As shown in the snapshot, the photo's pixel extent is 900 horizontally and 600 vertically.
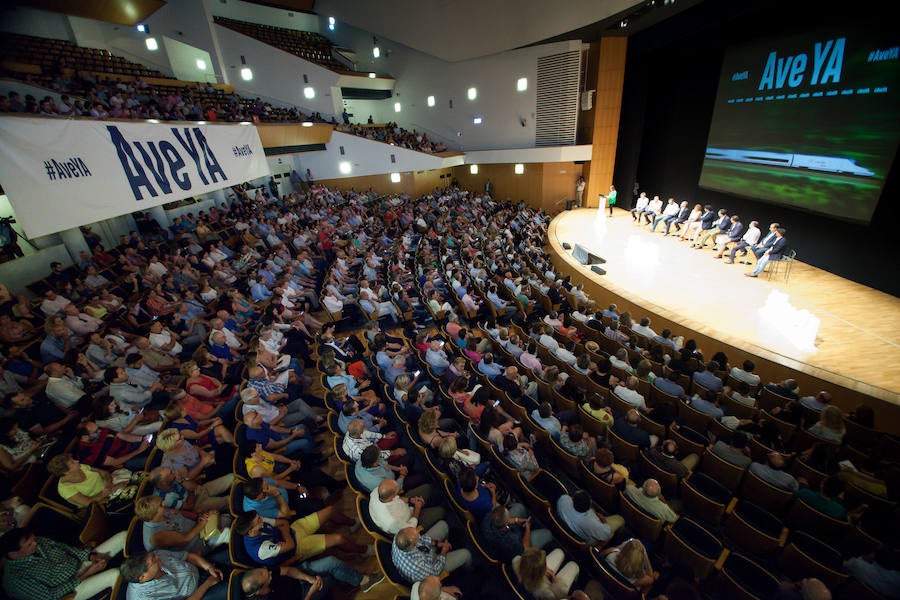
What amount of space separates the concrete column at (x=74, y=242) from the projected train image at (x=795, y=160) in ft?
51.5

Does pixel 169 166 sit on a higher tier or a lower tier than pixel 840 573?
higher

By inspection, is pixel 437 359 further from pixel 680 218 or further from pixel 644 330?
pixel 680 218

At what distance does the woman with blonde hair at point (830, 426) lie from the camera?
11.1 feet

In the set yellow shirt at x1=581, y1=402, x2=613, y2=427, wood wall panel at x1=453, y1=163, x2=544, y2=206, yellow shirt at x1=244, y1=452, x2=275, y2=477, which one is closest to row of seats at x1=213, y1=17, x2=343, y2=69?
wood wall panel at x1=453, y1=163, x2=544, y2=206

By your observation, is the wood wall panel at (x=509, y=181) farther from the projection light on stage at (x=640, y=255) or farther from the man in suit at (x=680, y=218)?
the projection light on stage at (x=640, y=255)

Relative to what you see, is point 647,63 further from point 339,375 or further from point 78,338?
point 78,338

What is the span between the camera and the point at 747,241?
821 centimetres

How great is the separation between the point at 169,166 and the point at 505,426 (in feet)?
27.2

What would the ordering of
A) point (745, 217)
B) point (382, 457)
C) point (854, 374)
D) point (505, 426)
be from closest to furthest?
point (382, 457) < point (505, 426) < point (854, 374) < point (745, 217)

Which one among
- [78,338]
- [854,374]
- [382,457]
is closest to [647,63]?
[854,374]

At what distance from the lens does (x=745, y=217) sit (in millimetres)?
9508

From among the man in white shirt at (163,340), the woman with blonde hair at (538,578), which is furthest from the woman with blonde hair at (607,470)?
the man in white shirt at (163,340)

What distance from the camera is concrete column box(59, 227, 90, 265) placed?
808cm

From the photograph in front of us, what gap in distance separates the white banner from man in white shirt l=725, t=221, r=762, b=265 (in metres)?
12.3
